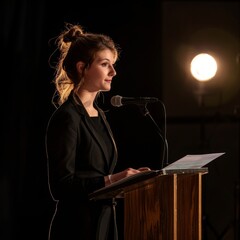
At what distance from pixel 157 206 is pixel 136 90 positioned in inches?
85.2

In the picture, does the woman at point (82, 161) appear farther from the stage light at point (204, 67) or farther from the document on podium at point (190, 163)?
the stage light at point (204, 67)

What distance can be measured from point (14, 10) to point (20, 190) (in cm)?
123

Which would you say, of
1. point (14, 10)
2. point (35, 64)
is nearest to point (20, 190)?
point (35, 64)

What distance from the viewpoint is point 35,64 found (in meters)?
3.74

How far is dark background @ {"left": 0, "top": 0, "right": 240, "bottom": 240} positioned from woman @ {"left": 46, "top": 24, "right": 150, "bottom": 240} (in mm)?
1279

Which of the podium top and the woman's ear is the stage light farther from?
the podium top

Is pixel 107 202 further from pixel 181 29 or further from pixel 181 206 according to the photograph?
pixel 181 29

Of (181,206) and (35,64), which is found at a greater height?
(35,64)

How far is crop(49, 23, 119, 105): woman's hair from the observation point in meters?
2.45

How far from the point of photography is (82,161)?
2.26m

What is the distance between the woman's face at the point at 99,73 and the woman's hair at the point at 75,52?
0.02m

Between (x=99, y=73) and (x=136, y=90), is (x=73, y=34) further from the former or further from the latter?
(x=136, y=90)

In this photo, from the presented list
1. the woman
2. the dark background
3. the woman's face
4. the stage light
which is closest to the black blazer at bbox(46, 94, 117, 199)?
the woman

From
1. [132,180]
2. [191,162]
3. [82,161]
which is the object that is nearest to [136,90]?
[82,161]
